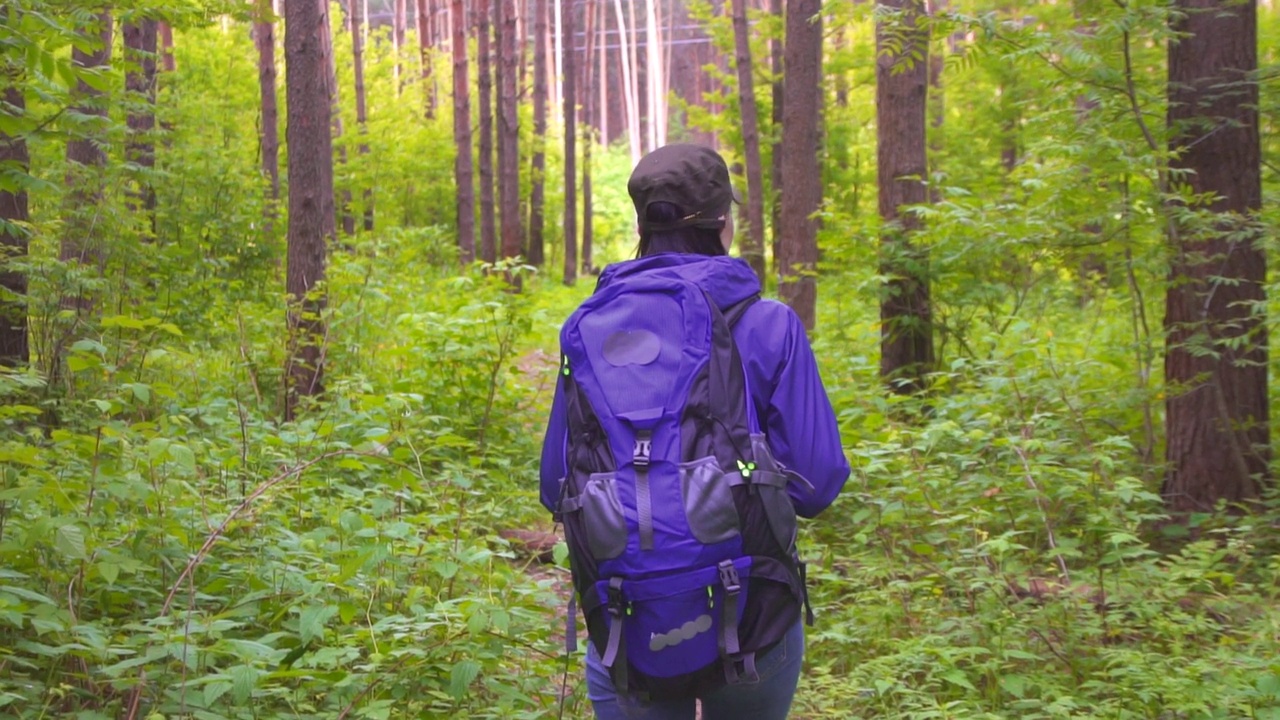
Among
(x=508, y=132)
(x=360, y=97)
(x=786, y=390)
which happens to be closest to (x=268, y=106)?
(x=508, y=132)

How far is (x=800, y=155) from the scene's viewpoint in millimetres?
13055

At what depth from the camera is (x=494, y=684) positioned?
4.18 meters

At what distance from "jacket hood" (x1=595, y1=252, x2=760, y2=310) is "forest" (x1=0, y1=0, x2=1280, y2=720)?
1784 millimetres

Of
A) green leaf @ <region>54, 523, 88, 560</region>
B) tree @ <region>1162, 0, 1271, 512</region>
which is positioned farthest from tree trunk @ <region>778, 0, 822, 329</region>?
green leaf @ <region>54, 523, 88, 560</region>

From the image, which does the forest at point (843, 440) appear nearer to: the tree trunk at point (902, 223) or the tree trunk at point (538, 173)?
the tree trunk at point (902, 223)

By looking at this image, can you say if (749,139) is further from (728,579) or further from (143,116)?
(728,579)

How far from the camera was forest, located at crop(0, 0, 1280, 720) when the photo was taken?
4078mm

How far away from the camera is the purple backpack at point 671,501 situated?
2.16m

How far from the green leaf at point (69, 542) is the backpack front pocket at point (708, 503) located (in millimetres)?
2671

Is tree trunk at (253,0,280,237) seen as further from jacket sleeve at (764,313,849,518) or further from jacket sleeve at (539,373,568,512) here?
jacket sleeve at (764,313,849,518)

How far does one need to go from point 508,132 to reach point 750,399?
24859mm

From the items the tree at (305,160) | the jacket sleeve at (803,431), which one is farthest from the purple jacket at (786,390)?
the tree at (305,160)

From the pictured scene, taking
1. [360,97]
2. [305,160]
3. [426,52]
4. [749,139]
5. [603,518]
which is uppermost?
[426,52]

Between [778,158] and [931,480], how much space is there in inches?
625
